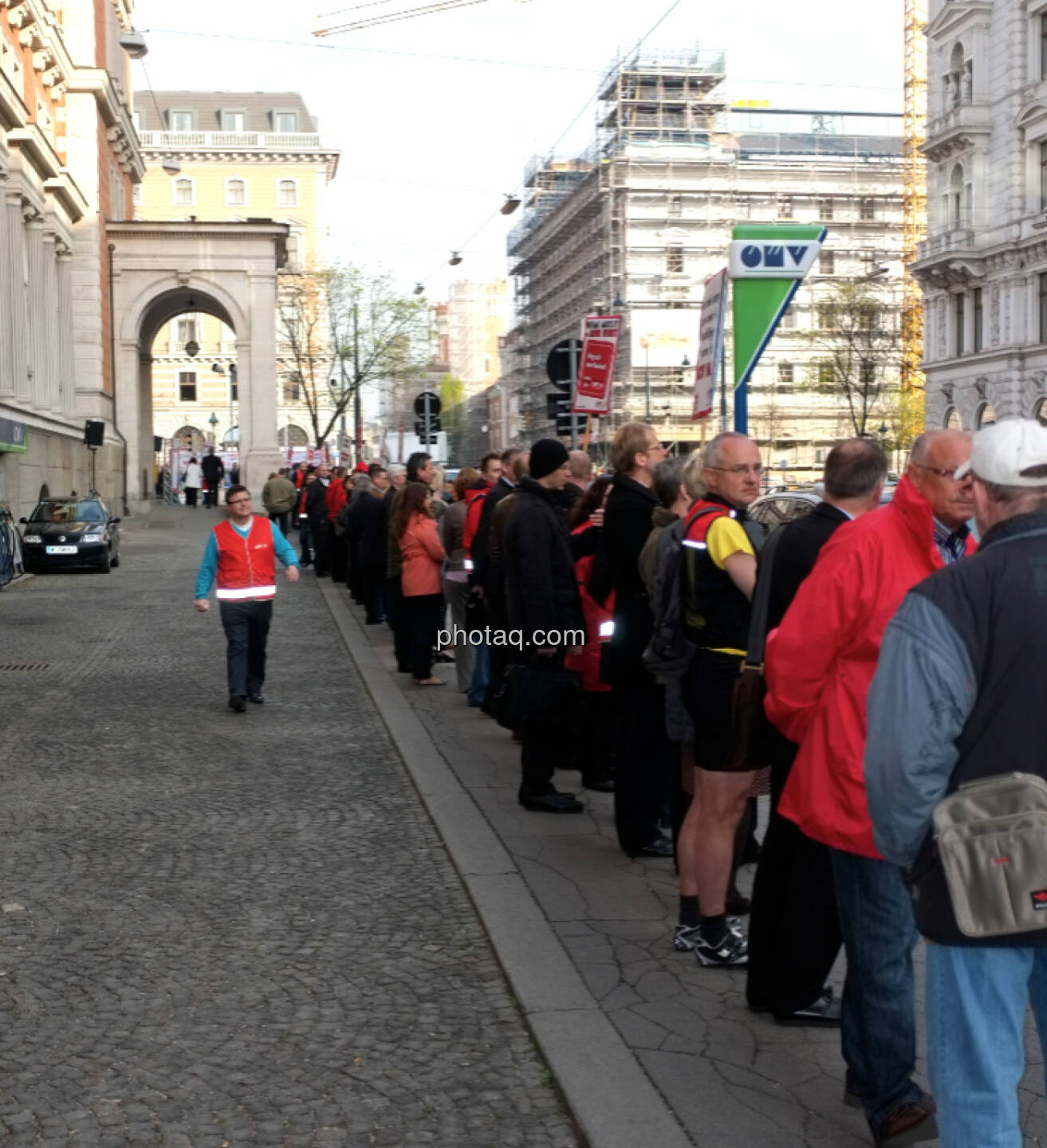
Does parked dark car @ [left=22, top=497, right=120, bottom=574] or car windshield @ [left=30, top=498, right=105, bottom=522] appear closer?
parked dark car @ [left=22, top=497, right=120, bottom=574]

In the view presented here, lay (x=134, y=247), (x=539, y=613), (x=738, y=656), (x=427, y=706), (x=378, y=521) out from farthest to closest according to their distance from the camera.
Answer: (x=134, y=247)
(x=378, y=521)
(x=427, y=706)
(x=539, y=613)
(x=738, y=656)

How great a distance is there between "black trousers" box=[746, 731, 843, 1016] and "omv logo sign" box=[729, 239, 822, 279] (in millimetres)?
3087

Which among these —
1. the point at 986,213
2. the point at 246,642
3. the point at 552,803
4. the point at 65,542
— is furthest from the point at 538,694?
the point at 986,213

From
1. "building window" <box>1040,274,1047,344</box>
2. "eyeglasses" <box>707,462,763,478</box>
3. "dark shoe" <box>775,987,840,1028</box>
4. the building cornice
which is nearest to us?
"dark shoe" <box>775,987,840,1028</box>

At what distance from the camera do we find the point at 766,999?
518 centimetres

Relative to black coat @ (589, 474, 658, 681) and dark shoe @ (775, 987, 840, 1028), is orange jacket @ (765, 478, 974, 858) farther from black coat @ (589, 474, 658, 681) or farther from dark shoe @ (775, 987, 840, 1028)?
black coat @ (589, 474, 658, 681)

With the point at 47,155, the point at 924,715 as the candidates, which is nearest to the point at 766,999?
the point at 924,715

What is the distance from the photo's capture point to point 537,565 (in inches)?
313

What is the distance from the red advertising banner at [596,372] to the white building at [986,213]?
4729cm

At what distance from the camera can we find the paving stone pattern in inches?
175

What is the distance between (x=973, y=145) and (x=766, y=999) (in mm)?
63348

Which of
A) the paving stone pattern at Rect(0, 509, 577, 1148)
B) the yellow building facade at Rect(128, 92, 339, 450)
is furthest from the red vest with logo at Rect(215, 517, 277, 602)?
the yellow building facade at Rect(128, 92, 339, 450)

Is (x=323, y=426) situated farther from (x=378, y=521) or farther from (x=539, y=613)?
(x=539, y=613)

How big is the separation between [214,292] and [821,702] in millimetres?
47385
